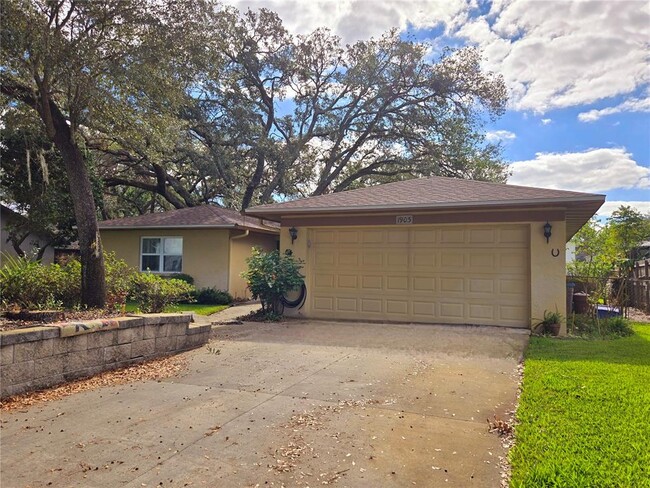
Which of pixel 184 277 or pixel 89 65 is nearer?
pixel 89 65

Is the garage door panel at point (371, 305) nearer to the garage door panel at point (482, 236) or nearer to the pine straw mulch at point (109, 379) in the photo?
the garage door panel at point (482, 236)

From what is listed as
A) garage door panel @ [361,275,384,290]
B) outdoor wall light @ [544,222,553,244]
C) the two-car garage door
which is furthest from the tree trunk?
outdoor wall light @ [544,222,553,244]

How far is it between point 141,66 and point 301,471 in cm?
811

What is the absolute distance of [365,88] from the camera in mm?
21500

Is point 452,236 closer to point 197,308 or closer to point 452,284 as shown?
point 452,284

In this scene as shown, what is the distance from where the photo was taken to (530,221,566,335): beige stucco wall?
29.2ft

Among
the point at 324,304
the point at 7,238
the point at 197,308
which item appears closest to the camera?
the point at 324,304

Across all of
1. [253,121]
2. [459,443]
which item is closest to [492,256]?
[459,443]

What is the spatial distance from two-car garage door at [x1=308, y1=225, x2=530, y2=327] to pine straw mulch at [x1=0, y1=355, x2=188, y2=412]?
4949 millimetres

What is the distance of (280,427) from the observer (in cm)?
386

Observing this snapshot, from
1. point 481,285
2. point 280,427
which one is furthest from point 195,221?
point 280,427

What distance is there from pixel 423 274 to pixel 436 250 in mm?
612

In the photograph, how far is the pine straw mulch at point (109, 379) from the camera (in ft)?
14.7

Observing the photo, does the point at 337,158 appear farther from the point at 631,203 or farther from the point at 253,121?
the point at 631,203
